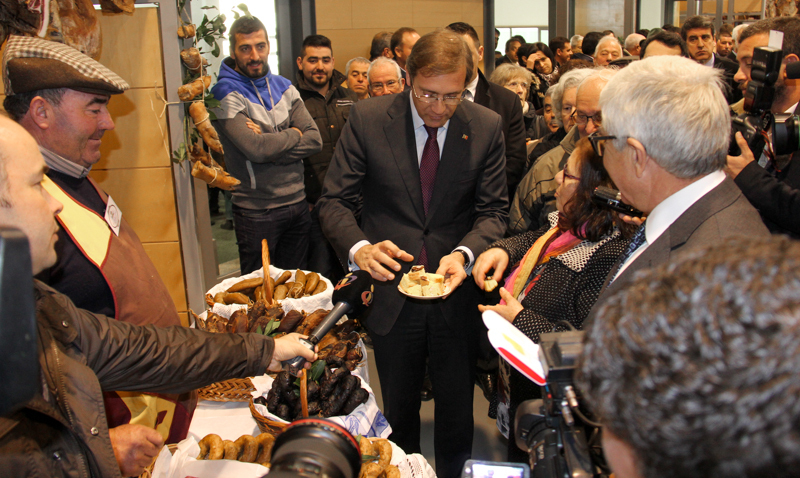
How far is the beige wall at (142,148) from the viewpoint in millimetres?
2861

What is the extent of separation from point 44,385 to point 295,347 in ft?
2.03

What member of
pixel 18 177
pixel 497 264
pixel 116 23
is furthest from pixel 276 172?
pixel 18 177

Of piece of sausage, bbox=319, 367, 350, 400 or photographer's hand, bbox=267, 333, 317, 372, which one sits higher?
photographer's hand, bbox=267, 333, 317, 372

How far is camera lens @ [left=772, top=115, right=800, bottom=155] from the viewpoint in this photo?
2.10m

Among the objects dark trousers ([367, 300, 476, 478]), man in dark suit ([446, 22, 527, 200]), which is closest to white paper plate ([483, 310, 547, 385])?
dark trousers ([367, 300, 476, 478])

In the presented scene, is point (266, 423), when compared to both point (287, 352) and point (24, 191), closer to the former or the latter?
point (287, 352)

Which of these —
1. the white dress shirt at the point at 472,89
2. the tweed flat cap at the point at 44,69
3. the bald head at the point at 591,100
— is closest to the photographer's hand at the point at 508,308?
the bald head at the point at 591,100

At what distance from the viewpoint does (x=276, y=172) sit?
3.59 metres

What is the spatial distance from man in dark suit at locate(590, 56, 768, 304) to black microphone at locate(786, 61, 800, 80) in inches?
54.3

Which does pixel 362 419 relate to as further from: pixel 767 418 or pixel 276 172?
pixel 276 172

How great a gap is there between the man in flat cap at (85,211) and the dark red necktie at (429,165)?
105cm

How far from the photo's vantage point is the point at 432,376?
2.39 meters

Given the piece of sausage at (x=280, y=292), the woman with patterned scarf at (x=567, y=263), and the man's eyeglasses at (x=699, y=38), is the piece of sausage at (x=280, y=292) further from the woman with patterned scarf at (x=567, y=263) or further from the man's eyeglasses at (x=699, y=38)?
the man's eyeglasses at (x=699, y=38)

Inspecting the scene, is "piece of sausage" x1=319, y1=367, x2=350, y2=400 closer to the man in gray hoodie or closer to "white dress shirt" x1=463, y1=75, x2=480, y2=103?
the man in gray hoodie
